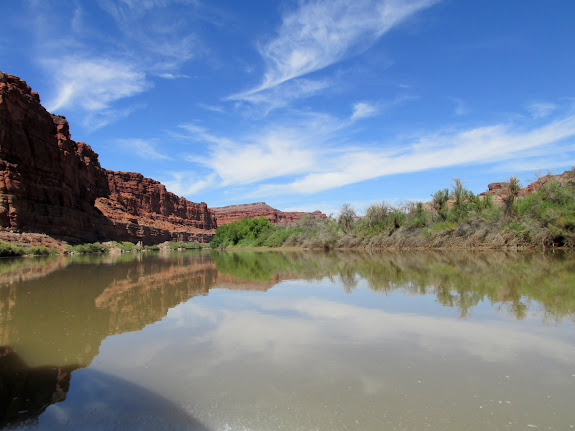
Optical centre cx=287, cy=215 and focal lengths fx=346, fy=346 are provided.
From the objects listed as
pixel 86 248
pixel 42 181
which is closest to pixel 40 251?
pixel 86 248

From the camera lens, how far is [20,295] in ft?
28.9

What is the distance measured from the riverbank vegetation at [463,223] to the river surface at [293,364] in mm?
17326

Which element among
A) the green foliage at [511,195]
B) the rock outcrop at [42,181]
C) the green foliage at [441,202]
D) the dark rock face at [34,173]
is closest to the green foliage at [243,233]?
the rock outcrop at [42,181]

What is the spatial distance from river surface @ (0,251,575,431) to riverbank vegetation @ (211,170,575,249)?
682 inches

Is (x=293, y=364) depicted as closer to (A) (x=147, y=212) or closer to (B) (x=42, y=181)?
(B) (x=42, y=181)

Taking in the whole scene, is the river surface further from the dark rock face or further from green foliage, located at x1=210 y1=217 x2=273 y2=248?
green foliage, located at x1=210 y1=217 x2=273 y2=248

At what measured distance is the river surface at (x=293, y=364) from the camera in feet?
9.00

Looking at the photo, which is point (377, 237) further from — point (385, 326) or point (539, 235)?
point (385, 326)

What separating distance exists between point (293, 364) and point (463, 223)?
91.0ft

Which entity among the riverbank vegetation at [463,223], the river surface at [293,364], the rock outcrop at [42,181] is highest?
the rock outcrop at [42,181]

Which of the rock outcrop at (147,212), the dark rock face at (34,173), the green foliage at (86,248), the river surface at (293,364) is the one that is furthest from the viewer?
the rock outcrop at (147,212)

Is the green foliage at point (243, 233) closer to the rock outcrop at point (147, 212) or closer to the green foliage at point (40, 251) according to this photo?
the rock outcrop at point (147, 212)

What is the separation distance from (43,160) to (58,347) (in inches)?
2175

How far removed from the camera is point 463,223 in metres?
27.8
